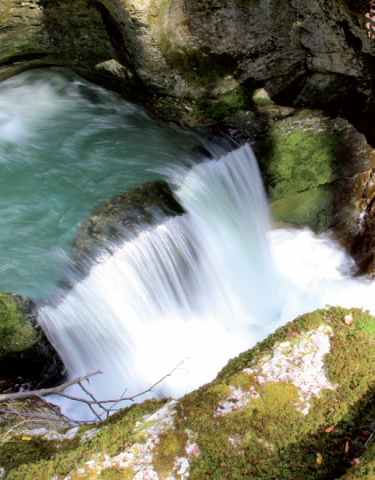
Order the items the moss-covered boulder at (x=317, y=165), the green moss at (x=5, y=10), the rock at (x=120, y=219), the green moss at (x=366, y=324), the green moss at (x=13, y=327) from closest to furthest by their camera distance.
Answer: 1. the green moss at (x=366, y=324)
2. the green moss at (x=13, y=327)
3. the rock at (x=120, y=219)
4. the green moss at (x=5, y=10)
5. the moss-covered boulder at (x=317, y=165)

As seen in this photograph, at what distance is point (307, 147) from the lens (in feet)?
17.9

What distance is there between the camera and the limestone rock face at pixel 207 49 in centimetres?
423

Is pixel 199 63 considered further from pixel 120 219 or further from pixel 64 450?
pixel 64 450

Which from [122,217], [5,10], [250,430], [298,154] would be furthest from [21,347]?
[298,154]

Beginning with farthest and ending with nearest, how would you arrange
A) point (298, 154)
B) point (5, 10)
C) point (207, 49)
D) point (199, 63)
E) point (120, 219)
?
point (298, 154)
point (199, 63)
point (207, 49)
point (5, 10)
point (120, 219)

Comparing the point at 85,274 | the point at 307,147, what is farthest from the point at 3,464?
the point at 307,147

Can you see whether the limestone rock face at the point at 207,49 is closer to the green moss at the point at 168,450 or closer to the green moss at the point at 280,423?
the green moss at the point at 280,423

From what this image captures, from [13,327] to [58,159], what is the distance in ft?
8.09

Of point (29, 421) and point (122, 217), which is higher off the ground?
point (122, 217)

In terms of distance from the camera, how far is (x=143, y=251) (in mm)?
3666

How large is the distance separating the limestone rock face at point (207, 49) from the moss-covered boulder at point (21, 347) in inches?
142

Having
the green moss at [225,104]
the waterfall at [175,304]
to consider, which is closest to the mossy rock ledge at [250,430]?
the waterfall at [175,304]

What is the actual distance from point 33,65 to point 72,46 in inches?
39.0

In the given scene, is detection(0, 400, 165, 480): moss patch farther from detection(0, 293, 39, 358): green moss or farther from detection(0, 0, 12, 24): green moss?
detection(0, 0, 12, 24): green moss
